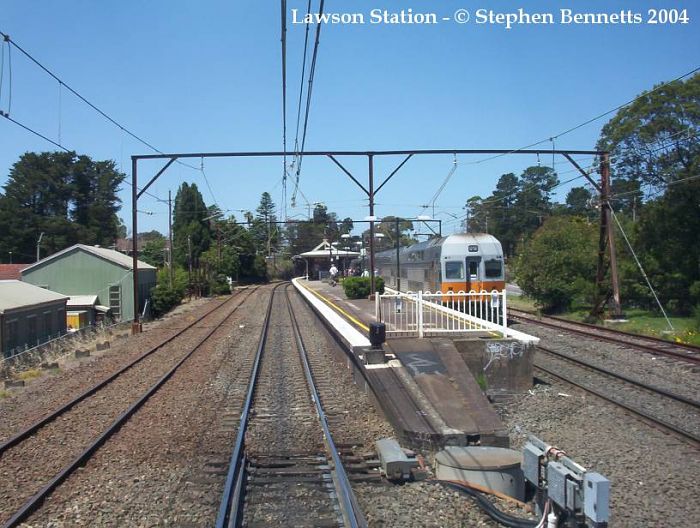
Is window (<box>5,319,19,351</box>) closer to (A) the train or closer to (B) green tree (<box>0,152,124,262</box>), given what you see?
(A) the train

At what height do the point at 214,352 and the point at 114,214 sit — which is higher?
the point at 114,214

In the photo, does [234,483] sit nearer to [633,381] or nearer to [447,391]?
[447,391]

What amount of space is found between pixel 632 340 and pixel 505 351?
322 inches

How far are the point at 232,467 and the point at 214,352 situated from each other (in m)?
11.8

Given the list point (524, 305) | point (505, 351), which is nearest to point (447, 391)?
point (505, 351)

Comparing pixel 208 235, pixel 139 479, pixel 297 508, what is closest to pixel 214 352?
pixel 139 479

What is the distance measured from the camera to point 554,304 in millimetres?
30797

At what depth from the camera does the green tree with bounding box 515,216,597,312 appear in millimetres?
29016

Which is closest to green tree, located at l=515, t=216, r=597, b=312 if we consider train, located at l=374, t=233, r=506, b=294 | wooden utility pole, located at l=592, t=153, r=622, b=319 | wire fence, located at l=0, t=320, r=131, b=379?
wooden utility pole, located at l=592, t=153, r=622, b=319

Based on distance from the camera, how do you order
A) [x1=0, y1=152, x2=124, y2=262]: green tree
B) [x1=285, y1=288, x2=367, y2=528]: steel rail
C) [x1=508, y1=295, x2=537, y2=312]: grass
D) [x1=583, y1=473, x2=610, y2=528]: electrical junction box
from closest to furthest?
[x1=583, y1=473, x2=610, y2=528]: electrical junction box → [x1=285, y1=288, x2=367, y2=528]: steel rail → [x1=508, y1=295, x2=537, y2=312]: grass → [x1=0, y1=152, x2=124, y2=262]: green tree

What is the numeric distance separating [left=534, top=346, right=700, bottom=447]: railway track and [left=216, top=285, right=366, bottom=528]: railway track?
4.48m

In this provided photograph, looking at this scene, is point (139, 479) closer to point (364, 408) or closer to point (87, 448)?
point (87, 448)

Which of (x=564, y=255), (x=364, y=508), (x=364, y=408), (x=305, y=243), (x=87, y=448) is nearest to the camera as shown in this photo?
(x=364, y=508)

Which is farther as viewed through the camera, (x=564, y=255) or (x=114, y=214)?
(x=114, y=214)
